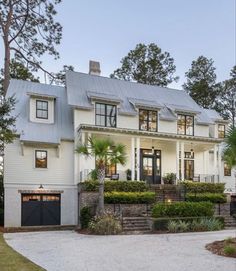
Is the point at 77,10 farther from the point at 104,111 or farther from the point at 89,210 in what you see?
the point at 89,210

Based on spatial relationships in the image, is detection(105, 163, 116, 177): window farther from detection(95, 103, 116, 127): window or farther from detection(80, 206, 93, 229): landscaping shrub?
detection(80, 206, 93, 229): landscaping shrub

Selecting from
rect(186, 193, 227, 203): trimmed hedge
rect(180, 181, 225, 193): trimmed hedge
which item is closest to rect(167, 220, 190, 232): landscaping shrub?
rect(186, 193, 227, 203): trimmed hedge

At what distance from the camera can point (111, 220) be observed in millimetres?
20156

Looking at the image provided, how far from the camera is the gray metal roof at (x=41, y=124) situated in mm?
26375

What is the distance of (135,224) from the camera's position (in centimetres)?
2164

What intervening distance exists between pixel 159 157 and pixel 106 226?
38.9 ft

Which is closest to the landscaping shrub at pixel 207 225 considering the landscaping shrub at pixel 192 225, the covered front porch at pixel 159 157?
the landscaping shrub at pixel 192 225

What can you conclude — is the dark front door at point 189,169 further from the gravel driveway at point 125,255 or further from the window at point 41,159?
the gravel driveway at point 125,255

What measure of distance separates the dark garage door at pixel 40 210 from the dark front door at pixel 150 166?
6846 millimetres

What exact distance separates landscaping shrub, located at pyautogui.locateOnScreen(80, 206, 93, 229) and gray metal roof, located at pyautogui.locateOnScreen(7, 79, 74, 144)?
546cm

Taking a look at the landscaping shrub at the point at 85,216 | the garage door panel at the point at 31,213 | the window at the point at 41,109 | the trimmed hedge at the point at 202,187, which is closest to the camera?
the landscaping shrub at the point at 85,216

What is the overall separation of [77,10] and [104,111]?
8349 millimetres

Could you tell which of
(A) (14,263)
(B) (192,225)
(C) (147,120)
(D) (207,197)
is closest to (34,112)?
(C) (147,120)

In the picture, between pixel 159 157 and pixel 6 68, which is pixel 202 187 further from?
pixel 6 68
